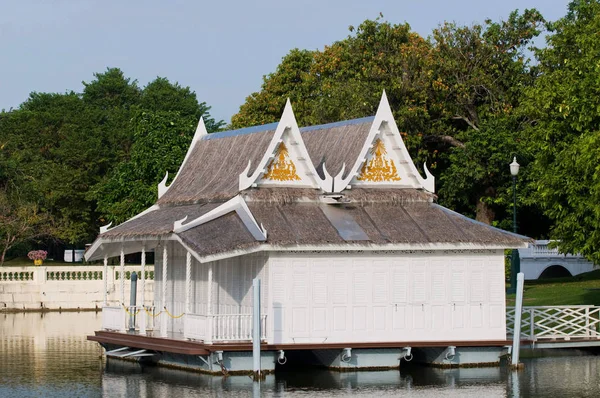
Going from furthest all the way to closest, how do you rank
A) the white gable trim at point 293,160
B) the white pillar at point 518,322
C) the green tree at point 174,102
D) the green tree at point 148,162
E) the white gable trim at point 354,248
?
1. the green tree at point 174,102
2. the green tree at point 148,162
3. the white gable trim at point 293,160
4. the white pillar at point 518,322
5. the white gable trim at point 354,248

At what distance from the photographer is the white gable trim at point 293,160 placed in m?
35.6

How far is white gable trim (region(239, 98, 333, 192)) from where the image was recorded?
3562 centimetres

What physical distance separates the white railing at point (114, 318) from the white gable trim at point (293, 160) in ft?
20.5

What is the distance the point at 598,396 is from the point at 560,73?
845 inches

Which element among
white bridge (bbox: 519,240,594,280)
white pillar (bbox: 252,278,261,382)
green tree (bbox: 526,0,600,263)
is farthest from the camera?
white bridge (bbox: 519,240,594,280)

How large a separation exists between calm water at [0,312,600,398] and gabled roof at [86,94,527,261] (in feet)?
11.3

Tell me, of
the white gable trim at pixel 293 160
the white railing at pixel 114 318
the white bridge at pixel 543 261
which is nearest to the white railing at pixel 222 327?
the white gable trim at pixel 293 160

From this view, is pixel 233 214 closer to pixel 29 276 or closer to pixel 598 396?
pixel 598 396

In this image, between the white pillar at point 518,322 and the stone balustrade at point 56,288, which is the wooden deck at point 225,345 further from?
the stone balustrade at point 56,288

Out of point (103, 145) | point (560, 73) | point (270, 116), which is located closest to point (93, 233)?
point (103, 145)

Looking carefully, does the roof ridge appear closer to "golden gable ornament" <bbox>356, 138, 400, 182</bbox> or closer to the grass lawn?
"golden gable ornament" <bbox>356, 138, 400, 182</bbox>

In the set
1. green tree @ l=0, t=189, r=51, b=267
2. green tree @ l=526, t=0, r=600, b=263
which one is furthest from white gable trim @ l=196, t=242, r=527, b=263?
green tree @ l=0, t=189, r=51, b=267

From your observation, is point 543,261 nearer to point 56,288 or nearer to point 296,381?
point 56,288

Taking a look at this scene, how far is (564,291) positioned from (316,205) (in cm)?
2370
